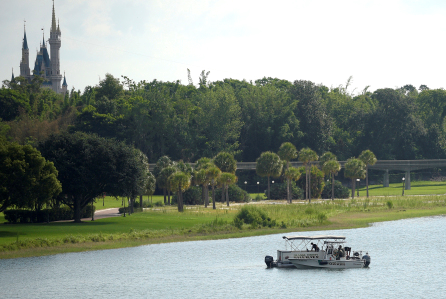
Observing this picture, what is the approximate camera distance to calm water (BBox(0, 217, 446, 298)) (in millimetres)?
44375

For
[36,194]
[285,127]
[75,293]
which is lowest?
[75,293]

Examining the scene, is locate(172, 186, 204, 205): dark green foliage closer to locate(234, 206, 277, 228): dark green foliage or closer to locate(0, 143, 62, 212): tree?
locate(234, 206, 277, 228): dark green foliage

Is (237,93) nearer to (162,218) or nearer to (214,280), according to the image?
(162,218)

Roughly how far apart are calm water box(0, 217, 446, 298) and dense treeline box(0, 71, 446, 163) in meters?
89.1

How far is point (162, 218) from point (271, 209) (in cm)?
1781

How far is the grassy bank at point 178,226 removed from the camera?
59312 millimetres

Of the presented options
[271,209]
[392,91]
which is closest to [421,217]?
[271,209]

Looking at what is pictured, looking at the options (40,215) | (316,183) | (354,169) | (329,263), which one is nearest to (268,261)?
(329,263)

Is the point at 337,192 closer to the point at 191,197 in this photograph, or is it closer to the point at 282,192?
the point at 282,192

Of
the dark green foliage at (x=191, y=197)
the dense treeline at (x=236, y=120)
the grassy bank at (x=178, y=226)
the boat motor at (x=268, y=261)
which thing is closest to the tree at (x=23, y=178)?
the grassy bank at (x=178, y=226)

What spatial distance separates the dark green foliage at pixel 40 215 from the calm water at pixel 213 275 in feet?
65.6

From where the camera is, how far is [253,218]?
75.6 meters

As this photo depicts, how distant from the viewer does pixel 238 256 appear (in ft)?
188

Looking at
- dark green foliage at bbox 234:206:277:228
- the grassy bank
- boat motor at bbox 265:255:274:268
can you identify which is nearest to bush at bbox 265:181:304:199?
the grassy bank
